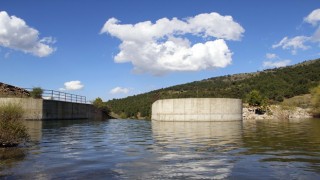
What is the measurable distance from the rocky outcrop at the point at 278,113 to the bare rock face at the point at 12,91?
38602 mm

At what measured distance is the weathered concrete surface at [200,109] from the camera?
48.5 metres

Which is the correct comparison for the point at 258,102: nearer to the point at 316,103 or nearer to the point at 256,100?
the point at 256,100

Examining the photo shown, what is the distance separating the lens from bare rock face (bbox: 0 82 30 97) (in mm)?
42719

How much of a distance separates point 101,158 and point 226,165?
4.33m

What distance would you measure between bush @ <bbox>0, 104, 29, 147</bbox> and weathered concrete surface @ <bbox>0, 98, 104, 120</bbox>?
23.1 m

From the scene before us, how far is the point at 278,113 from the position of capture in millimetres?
69625

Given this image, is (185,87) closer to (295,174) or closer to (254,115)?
(254,115)

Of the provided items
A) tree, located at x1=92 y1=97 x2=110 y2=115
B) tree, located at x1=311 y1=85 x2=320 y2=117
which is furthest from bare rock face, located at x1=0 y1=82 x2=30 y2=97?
tree, located at x1=311 y1=85 x2=320 y2=117

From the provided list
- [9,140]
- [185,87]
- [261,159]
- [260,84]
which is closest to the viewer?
[261,159]

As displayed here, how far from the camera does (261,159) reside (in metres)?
12.0

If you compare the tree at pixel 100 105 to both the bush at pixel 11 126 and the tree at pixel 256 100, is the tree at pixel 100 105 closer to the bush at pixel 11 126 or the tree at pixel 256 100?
the tree at pixel 256 100

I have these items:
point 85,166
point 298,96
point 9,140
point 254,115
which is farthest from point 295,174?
point 298,96

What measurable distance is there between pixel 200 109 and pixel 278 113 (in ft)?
90.2

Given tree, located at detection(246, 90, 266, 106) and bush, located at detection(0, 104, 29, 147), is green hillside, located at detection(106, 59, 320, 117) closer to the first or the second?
tree, located at detection(246, 90, 266, 106)
